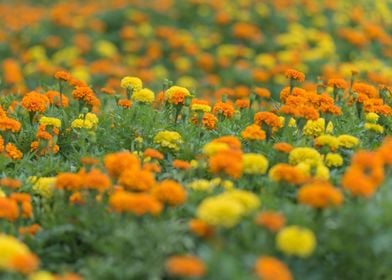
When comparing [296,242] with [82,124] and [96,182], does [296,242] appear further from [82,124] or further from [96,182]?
[82,124]

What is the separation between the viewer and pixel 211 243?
3.15 meters

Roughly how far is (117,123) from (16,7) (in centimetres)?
964

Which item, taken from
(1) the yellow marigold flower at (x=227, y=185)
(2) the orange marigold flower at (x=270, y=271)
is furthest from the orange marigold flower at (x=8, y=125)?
(2) the orange marigold flower at (x=270, y=271)

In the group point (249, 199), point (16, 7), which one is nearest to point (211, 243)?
point (249, 199)

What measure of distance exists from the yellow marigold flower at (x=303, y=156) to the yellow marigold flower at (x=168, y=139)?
0.77 m

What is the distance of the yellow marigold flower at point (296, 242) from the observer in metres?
2.96

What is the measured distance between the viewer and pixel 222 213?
119 inches

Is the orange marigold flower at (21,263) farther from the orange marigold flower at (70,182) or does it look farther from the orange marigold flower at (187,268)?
the orange marigold flower at (70,182)

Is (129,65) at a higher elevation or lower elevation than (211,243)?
higher

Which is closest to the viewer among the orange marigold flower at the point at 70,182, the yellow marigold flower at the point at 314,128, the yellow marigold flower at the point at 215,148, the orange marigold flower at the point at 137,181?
the orange marigold flower at the point at 137,181

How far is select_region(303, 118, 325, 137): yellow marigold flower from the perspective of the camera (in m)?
4.54

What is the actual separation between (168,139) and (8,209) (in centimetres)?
127

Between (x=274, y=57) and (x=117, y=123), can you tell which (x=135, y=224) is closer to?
(x=117, y=123)

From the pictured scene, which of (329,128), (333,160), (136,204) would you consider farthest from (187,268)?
(329,128)
